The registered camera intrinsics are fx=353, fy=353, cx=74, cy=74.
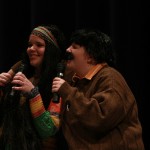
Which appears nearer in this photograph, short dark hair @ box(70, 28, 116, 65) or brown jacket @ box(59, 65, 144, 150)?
brown jacket @ box(59, 65, 144, 150)

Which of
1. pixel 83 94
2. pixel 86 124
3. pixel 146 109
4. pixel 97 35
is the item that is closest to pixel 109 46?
pixel 97 35

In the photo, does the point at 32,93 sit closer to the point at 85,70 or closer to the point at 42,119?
the point at 42,119

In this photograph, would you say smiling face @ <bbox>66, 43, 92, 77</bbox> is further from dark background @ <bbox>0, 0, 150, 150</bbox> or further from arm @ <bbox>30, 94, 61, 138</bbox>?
dark background @ <bbox>0, 0, 150, 150</bbox>

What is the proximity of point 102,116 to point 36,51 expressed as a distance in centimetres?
47

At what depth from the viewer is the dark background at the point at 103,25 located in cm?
166

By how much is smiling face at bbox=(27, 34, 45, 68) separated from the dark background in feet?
1.06

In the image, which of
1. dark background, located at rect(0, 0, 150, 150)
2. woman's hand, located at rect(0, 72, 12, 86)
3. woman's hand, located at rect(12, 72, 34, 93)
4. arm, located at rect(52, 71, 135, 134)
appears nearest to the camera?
arm, located at rect(52, 71, 135, 134)

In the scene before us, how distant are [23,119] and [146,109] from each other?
614 millimetres

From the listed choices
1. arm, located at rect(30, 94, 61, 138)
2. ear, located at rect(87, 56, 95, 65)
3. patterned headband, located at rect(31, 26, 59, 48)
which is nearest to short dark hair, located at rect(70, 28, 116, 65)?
ear, located at rect(87, 56, 95, 65)

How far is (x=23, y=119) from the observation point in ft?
4.52

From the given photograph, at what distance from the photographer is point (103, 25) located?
175cm

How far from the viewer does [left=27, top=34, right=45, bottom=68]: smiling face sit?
58.0 inches

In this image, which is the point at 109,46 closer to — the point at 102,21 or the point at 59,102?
the point at 59,102

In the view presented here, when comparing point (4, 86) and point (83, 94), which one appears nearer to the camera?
point (83, 94)
